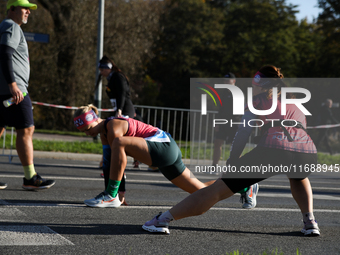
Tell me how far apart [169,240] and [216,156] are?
17.9ft

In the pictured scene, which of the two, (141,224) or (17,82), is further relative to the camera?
(17,82)

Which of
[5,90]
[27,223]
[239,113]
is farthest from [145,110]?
[27,223]

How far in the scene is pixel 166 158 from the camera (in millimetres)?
4508

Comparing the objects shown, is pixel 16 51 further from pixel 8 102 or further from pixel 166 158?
pixel 166 158

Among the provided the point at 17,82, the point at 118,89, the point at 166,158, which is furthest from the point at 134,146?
the point at 118,89

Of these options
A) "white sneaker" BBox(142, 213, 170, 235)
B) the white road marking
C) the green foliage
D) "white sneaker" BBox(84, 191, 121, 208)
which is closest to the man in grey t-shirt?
"white sneaker" BBox(84, 191, 121, 208)

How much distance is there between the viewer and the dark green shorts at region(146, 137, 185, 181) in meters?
4.52

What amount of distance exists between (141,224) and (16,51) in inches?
107

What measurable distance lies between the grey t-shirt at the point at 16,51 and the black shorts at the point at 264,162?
3028 millimetres

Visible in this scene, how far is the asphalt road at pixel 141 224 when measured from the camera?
3461mm

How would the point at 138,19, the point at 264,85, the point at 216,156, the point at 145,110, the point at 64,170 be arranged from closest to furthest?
1. the point at 264,85
2. the point at 64,170
3. the point at 216,156
4. the point at 145,110
5. the point at 138,19

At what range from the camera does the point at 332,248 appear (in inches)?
145

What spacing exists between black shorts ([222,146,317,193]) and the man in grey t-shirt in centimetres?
281

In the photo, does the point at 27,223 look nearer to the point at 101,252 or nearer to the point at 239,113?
the point at 101,252
